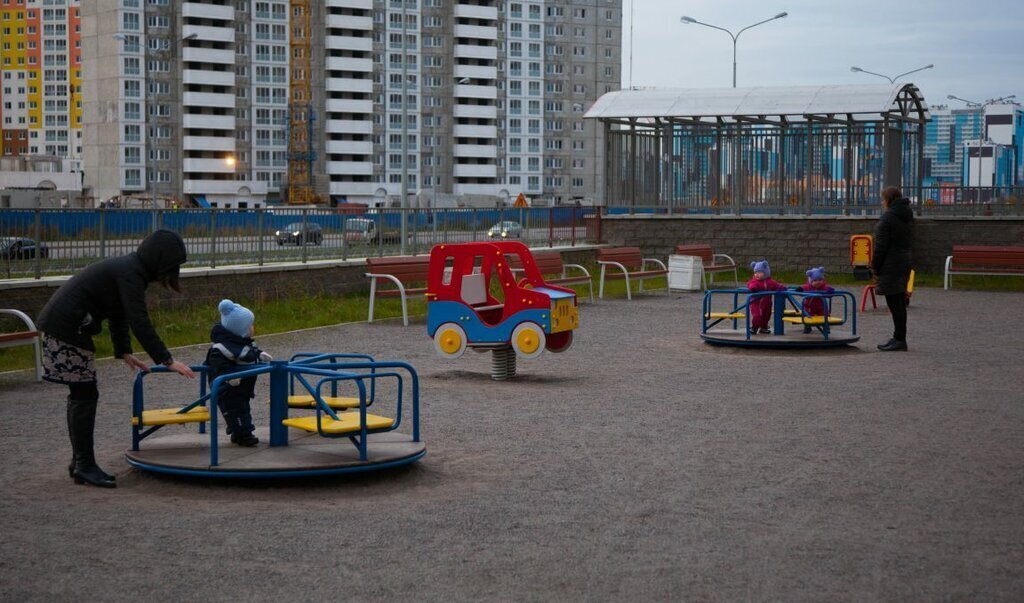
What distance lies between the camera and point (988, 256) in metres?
29.2

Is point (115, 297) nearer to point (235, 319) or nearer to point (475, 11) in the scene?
point (235, 319)

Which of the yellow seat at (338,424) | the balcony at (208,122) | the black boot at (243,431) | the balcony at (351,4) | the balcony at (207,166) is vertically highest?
the balcony at (351,4)

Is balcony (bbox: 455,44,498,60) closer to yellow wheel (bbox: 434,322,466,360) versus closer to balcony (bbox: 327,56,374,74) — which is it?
balcony (bbox: 327,56,374,74)

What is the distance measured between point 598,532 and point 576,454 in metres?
2.46

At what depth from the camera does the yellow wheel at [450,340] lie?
14.7 m

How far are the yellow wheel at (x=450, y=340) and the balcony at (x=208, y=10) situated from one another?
3804 inches

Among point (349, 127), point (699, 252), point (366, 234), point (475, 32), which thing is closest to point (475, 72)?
point (475, 32)

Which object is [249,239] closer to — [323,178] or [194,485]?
[194,485]

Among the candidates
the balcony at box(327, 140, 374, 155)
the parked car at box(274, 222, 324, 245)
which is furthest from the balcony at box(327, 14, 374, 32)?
the parked car at box(274, 222, 324, 245)

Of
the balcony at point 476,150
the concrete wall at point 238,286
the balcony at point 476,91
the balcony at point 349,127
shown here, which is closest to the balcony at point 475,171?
the balcony at point 476,150

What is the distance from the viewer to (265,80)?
366ft

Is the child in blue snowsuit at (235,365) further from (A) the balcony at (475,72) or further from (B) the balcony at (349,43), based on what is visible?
(A) the balcony at (475,72)

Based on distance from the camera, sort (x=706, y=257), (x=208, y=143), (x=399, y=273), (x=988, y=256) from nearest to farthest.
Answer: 1. (x=399, y=273)
2. (x=988, y=256)
3. (x=706, y=257)
4. (x=208, y=143)

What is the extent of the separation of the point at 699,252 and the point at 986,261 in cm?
611
